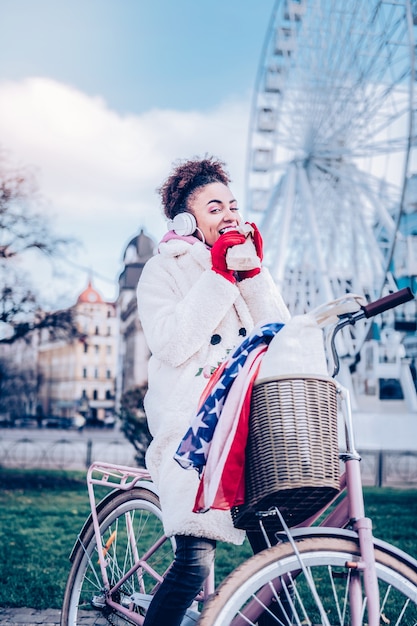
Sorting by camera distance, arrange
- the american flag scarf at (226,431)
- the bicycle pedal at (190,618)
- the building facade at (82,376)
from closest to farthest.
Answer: the american flag scarf at (226,431)
the bicycle pedal at (190,618)
the building facade at (82,376)

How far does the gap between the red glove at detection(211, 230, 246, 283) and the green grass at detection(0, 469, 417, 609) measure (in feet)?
9.62

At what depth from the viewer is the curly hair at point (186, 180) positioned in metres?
2.71

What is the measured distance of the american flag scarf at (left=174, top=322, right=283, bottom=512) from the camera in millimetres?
1824

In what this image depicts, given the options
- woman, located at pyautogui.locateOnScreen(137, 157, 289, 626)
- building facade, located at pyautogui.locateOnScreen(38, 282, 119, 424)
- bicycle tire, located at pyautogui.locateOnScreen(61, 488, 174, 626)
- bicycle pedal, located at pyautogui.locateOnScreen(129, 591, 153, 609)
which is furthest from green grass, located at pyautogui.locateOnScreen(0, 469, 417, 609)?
building facade, located at pyautogui.locateOnScreen(38, 282, 119, 424)

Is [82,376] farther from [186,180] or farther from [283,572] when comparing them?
[283,572]

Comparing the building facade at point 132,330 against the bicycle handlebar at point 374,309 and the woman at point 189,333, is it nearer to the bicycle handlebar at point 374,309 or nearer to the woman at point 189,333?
the woman at point 189,333

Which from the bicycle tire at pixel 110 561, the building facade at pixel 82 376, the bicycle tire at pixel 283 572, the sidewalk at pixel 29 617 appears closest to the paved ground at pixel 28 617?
the sidewalk at pixel 29 617

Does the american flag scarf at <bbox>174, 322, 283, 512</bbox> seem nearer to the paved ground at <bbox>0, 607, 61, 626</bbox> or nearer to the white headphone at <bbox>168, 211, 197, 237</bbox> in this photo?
the white headphone at <bbox>168, 211, 197, 237</bbox>

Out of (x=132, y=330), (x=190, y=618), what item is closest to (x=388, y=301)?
(x=190, y=618)

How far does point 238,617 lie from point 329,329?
841 mm

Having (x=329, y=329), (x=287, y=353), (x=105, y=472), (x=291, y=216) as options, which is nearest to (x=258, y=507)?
(x=287, y=353)

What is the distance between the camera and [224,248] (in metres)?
2.10

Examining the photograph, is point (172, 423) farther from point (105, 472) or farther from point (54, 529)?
point (54, 529)

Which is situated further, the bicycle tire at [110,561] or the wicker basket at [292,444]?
the bicycle tire at [110,561]
